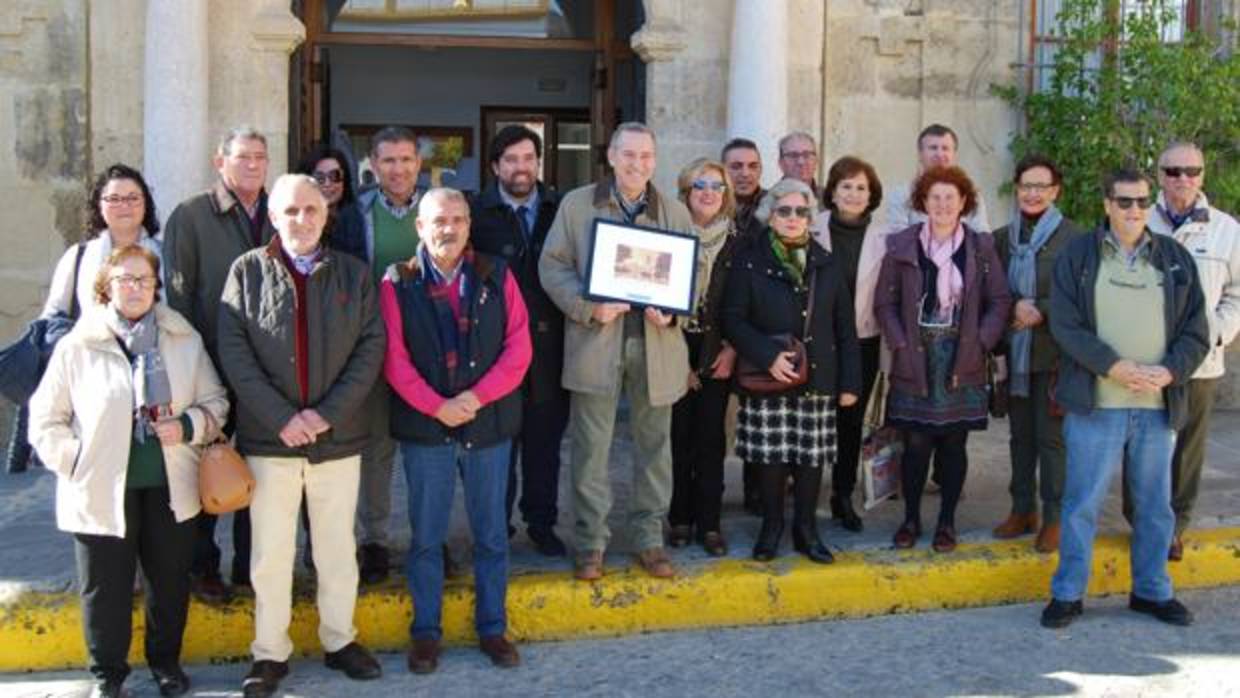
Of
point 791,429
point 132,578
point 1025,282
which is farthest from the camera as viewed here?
point 1025,282

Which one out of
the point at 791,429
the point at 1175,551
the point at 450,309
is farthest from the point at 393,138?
the point at 1175,551

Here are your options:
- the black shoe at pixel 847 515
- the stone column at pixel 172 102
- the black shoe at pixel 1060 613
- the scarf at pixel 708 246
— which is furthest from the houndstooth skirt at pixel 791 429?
the stone column at pixel 172 102

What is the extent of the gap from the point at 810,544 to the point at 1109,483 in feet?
4.28

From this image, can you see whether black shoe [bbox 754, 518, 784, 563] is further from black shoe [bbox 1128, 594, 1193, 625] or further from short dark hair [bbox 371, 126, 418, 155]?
short dark hair [bbox 371, 126, 418, 155]

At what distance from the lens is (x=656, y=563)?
521 centimetres

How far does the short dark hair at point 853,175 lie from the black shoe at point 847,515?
1.44 metres

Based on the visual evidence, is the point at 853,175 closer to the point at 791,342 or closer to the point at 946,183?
the point at 946,183

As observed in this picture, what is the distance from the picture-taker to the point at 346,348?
4.41 m

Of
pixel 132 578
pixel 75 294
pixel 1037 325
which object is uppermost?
pixel 75 294

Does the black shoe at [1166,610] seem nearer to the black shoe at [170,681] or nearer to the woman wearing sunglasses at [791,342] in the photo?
the woman wearing sunglasses at [791,342]

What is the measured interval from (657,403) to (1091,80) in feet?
16.4

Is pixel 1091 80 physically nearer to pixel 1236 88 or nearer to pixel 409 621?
pixel 1236 88

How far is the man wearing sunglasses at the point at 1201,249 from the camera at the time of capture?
5.36 metres

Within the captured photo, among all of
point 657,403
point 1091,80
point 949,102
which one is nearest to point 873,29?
point 949,102
